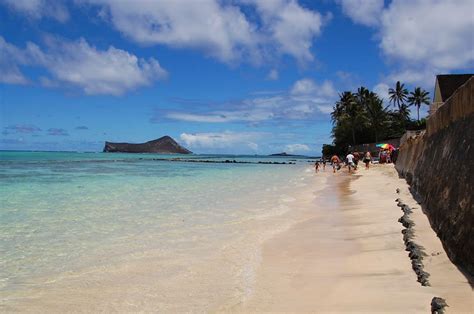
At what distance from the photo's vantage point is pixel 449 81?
35875mm

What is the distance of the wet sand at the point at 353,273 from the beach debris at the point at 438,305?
63mm

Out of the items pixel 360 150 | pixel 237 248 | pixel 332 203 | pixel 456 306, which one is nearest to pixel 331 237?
pixel 237 248

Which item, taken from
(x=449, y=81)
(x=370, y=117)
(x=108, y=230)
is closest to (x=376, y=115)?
(x=370, y=117)

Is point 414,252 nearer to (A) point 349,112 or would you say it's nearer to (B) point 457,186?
(B) point 457,186

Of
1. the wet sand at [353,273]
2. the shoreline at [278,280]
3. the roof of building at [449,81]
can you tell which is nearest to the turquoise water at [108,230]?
the shoreline at [278,280]

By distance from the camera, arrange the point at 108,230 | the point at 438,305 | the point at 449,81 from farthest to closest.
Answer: the point at 449,81
the point at 108,230
the point at 438,305

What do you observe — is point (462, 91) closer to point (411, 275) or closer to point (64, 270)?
point (411, 275)

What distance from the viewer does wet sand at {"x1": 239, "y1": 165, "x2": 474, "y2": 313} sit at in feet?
13.3

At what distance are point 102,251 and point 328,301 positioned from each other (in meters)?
3.84

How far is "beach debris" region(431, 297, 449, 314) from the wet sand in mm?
63

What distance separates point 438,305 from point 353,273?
5.04 ft

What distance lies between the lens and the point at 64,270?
567 centimetres

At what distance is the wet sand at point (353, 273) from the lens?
405 cm

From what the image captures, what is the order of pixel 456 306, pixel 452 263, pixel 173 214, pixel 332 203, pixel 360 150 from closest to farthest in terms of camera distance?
pixel 456 306
pixel 452 263
pixel 173 214
pixel 332 203
pixel 360 150
